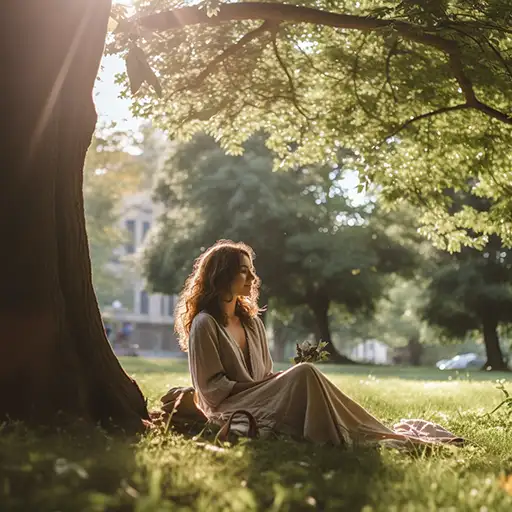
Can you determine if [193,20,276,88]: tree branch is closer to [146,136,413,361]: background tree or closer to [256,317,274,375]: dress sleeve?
[256,317,274,375]: dress sleeve

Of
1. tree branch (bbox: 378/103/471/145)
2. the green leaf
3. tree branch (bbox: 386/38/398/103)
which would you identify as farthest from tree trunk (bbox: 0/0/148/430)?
tree branch (bbox: 378/103/471/145)

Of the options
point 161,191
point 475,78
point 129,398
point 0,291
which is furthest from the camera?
point 161,191

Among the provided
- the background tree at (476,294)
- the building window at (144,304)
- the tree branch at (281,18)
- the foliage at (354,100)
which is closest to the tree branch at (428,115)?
the foliage at (354,100)

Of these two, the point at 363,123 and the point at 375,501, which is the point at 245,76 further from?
the point at 375,501

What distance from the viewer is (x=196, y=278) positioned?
7.98 meters

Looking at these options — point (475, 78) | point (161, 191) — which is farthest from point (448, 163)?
point (161, 191)

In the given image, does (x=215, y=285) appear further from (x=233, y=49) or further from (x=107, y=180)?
(x=107, y=180)

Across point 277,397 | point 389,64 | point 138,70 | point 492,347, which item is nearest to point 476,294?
point 492,347

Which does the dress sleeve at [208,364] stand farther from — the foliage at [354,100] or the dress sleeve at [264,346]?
the foliage at [354,100]

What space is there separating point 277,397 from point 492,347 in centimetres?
2839

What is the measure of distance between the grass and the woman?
1.64 feet

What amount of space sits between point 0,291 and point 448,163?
29.1 feet

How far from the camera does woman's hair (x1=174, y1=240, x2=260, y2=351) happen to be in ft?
25.6

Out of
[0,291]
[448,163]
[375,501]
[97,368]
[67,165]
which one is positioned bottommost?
[375,501]
